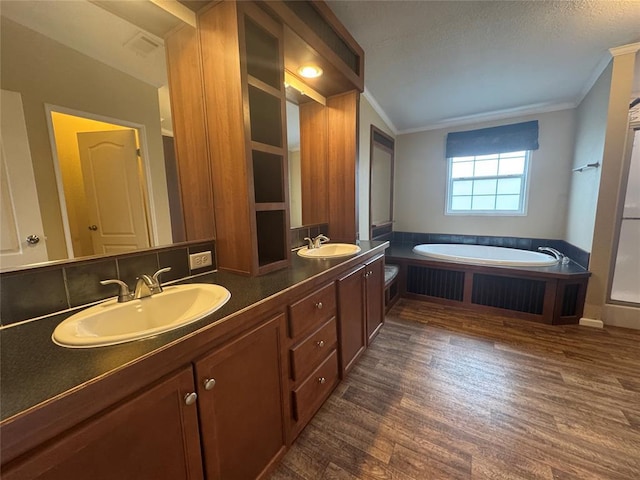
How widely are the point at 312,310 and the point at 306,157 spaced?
4.73 feet

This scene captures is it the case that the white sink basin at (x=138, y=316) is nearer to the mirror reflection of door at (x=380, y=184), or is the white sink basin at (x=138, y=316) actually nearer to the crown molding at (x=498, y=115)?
the mirror reflection of door at (x=380, y=184)

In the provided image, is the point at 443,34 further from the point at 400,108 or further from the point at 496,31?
the point at 400,108

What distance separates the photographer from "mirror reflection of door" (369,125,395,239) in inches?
128

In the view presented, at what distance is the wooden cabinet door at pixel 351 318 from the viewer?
165 centimetres

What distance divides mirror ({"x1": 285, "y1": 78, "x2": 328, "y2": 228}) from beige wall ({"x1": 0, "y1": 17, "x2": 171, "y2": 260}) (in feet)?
3.89

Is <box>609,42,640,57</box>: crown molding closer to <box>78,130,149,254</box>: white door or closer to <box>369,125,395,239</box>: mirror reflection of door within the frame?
<box>369,125,395,239</box>: mirror reflection of door

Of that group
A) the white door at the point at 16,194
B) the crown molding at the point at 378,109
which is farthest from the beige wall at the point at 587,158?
the white door at the point at 16,194

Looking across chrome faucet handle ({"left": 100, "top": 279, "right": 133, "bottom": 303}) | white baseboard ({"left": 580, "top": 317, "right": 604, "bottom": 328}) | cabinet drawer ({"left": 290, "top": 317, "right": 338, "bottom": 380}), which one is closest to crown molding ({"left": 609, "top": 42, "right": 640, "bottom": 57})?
A: white baseboard ({"left": 580, "top": 317, "right": 604, "bottom": 328})

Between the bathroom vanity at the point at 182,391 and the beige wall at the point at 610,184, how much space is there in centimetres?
271

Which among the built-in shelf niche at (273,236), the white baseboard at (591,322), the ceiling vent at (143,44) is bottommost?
the white baseboard at (591,322)

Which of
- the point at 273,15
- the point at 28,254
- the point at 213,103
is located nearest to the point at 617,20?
the point at 273,15

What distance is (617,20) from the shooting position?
1834 millimetres

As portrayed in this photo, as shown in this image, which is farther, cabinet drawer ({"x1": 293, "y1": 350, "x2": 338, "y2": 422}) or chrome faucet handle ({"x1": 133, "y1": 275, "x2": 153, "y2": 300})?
cabinet drawer ({"x1": 293, "y1": 350, "x2": 338, "y2": 422})

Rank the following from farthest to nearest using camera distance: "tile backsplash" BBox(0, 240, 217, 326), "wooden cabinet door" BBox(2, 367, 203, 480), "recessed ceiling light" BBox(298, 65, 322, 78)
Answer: "recessed ceiling light" BBox(298, 65, 322, 78) → "tile backsplash" BBox(0, 240, 217, 326) → "wooden cabinet door" BBox(2, 367, 203, 480)
